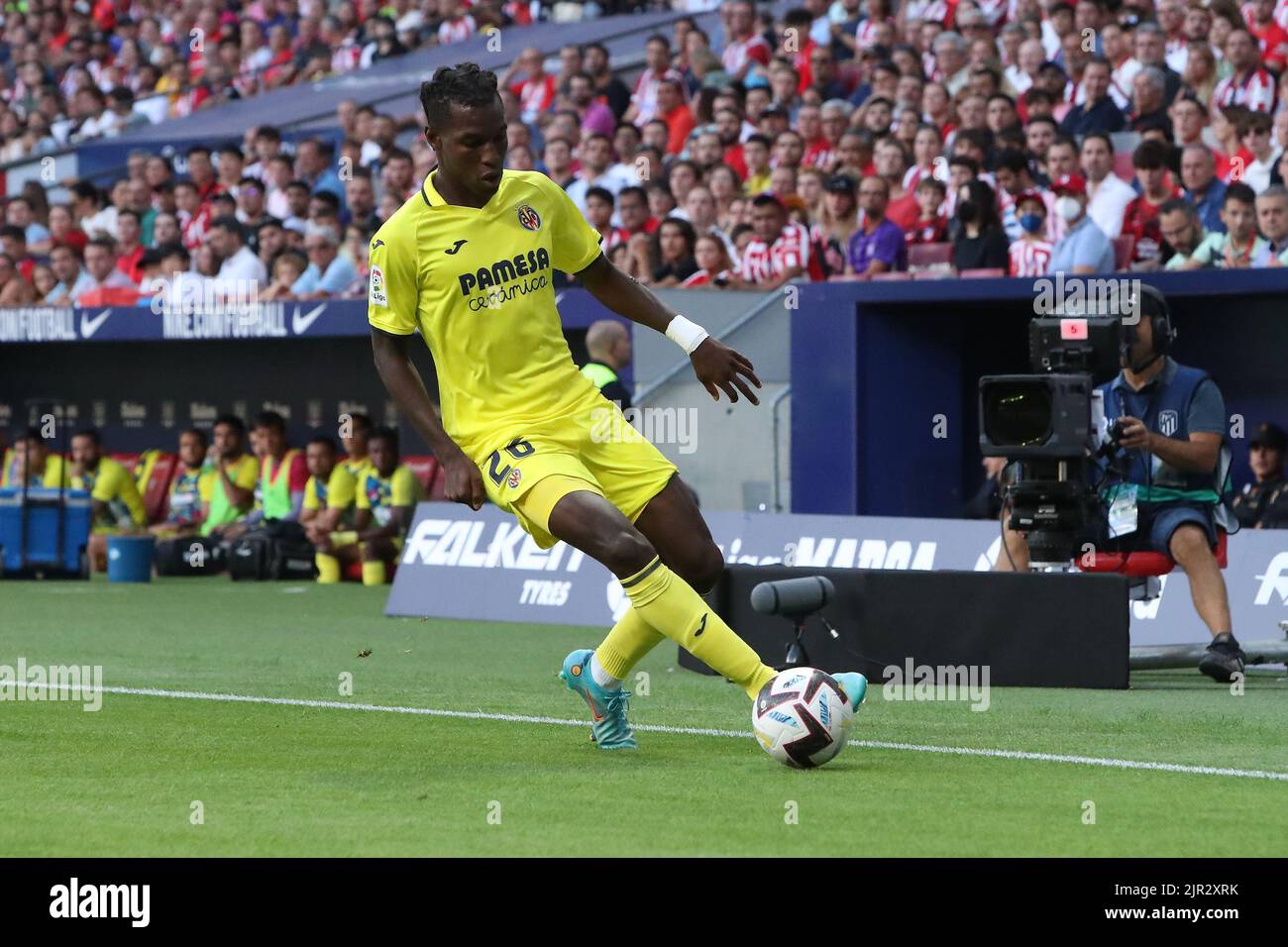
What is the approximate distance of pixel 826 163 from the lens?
16859mm

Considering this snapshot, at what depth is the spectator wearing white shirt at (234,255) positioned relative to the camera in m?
19.0

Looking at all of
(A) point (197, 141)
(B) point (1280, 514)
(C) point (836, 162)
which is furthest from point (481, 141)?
(A) point (197, 141)

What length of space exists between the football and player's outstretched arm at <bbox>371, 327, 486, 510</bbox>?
3.56 ft

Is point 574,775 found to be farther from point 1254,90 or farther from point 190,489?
point 190,489

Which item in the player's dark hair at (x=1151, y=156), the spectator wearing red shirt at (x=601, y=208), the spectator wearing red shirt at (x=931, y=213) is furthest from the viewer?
the spectator wearing red shirt at (x=601, y=208)

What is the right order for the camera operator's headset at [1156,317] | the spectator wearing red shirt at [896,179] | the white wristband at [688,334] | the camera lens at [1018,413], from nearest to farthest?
the white wristband at [688,334], the camera lens at [1018,413], the camera operator's headset at [1156,317], the spectator wearing red shirt at [896,179]

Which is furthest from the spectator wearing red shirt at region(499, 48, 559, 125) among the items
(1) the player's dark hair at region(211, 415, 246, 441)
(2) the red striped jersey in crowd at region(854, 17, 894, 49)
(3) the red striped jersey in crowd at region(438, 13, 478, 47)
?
(3) the red striped jersey in crowd at region(438, 13, 478, 47)


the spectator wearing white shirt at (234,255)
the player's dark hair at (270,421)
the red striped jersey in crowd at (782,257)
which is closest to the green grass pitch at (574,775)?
the red striped jersey in crowd at (782,257)

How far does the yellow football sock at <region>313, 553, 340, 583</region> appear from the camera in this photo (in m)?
17.2

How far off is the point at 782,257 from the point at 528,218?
27.7ft

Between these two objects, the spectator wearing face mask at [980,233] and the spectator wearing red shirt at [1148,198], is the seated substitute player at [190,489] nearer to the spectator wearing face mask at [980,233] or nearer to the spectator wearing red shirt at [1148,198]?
the spectator wearing face mask at [980,233]

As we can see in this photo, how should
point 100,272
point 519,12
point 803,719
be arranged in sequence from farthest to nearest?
1. point 519,12
2. point 100,272
3. point 803,719

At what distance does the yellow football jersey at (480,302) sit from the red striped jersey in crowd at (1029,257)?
7.35 meters

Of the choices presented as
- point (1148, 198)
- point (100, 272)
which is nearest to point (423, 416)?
point (1148, 198)
